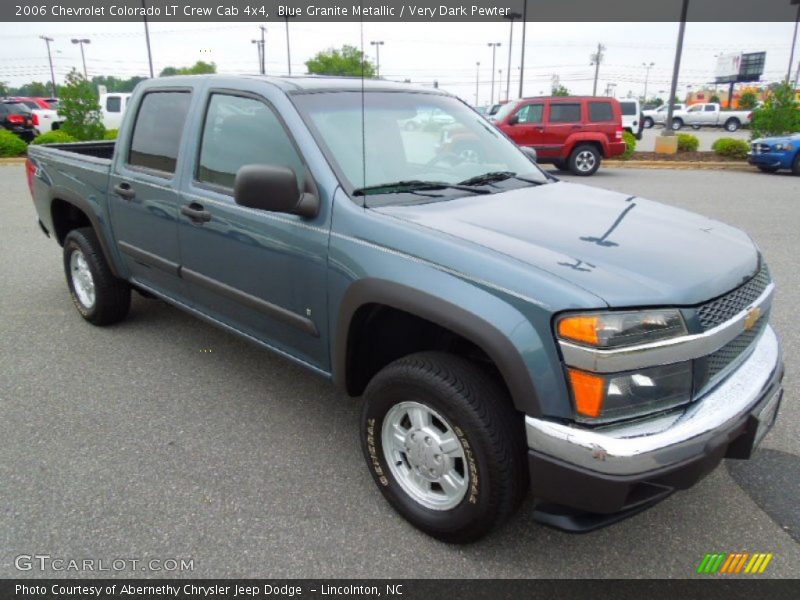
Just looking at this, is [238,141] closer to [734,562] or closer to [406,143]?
[406,143]

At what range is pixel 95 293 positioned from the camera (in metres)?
4.46

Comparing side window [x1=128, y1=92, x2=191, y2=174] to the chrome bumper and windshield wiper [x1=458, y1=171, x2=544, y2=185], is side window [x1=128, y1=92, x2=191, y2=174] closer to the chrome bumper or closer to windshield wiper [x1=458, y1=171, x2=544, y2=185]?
windshield wiper [x1=458, y1=171, x2=544, y2=185]

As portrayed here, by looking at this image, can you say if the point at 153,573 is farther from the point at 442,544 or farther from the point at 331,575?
the point at 442,544

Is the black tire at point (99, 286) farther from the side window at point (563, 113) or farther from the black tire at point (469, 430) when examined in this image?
the side window at point (563, 113)

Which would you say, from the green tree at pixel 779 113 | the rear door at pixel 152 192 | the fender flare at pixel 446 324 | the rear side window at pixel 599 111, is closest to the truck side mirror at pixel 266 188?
the fender flare at pixel 446 324

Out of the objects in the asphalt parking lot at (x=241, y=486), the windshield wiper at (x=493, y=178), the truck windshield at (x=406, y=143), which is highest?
the truck windshield at (x=406, y=143)

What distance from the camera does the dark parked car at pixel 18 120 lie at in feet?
68.9

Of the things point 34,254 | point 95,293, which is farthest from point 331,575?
point 34,254

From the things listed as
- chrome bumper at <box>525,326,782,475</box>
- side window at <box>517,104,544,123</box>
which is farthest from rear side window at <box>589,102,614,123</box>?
chrome bumper at <box>525,326,782,475</box>

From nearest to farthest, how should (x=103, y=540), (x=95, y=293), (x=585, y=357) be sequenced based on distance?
1. (x=585, y=357)
2. (x=103, y=540)
3. (x=95, y=293)

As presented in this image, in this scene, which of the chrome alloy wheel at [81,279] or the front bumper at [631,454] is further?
the chrome alloy wheel at [81,279]

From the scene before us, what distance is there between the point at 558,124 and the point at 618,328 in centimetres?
1445

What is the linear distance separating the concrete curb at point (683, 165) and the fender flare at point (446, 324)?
1676 centimetres

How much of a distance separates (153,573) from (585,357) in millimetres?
1767
